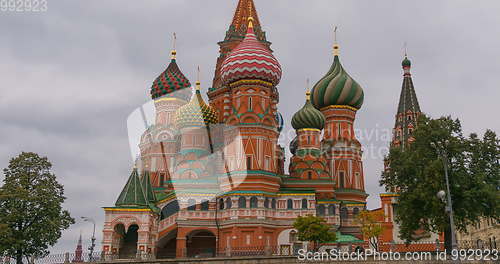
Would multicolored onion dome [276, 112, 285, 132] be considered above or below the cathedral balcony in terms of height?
above

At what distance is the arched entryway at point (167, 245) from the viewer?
39284 mm

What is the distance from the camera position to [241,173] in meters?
39.6

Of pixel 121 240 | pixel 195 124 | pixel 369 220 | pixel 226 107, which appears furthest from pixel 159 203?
pixel 369 220

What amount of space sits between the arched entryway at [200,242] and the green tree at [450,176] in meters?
17.1

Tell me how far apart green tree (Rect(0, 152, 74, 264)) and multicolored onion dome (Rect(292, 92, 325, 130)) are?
2199 centimetres

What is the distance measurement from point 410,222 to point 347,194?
750 inches

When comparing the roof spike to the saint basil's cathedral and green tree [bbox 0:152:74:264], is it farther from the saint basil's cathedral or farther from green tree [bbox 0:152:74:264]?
green tree [bbox 0:152:74:264]

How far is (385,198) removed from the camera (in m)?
39.9

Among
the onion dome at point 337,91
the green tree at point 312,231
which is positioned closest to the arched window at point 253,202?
the green tree at point 312,231

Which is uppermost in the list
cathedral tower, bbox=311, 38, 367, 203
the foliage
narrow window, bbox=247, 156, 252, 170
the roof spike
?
the roof spike

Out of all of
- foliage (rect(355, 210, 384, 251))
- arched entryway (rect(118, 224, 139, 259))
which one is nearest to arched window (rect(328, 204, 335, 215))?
foliage (rect(355, 210, 384, 251))

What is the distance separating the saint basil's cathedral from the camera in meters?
38.4

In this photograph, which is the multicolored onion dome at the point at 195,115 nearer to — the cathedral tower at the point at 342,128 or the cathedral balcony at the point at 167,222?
the cathedral balcony at the point at 167,222

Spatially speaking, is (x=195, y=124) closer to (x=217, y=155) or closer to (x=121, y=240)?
(x=217, y=155)
